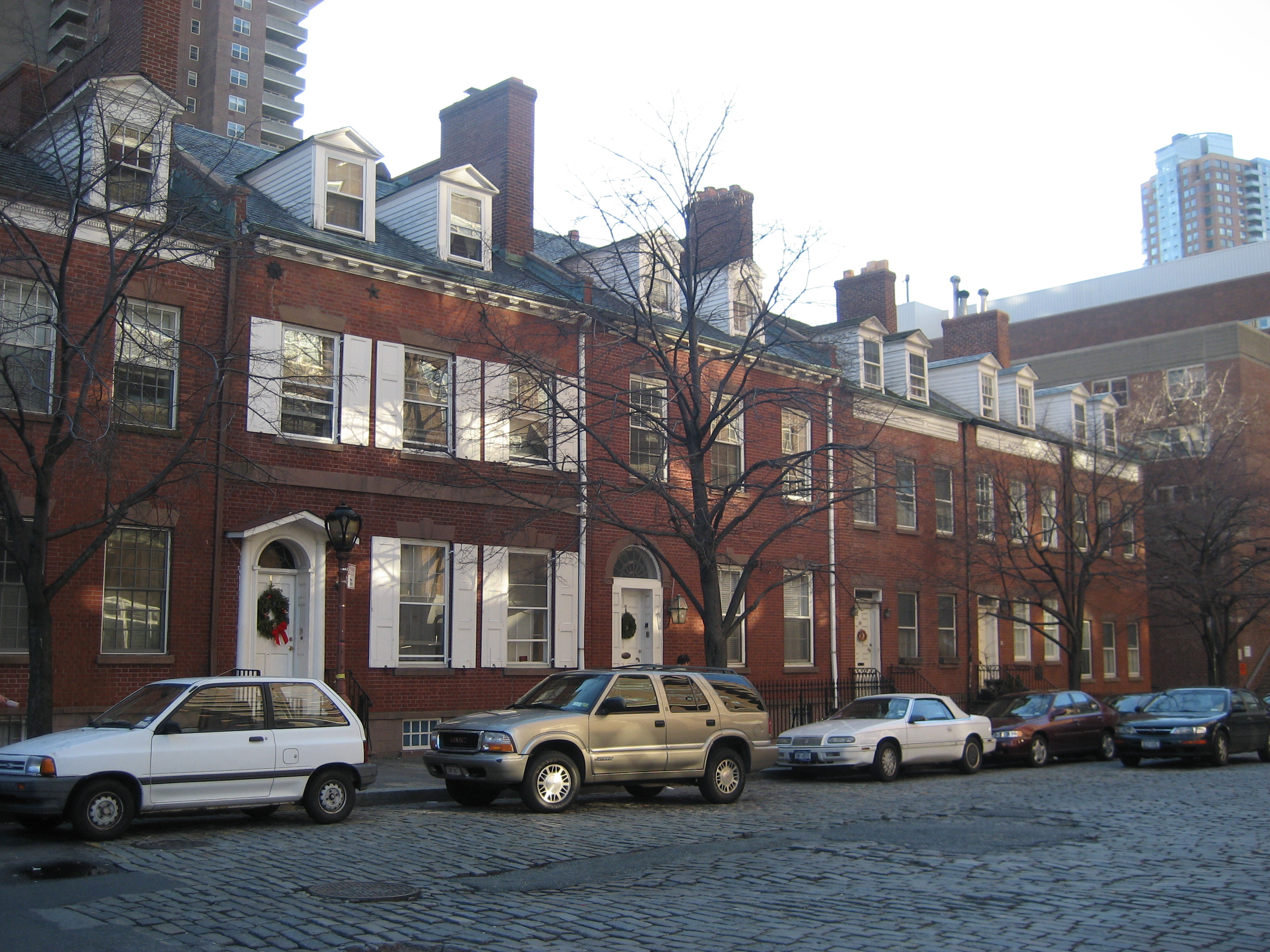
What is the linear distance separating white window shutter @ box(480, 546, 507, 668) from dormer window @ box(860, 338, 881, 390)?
13805mm

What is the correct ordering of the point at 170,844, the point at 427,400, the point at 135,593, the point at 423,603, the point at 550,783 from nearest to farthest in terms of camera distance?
1. the point at 170,844
2. the point at 550,783
3. the point at 135,593
4. the point at 423,603
5. the point at 427,400

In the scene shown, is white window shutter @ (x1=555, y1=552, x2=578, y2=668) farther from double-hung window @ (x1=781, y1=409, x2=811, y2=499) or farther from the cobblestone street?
the cobblestone street

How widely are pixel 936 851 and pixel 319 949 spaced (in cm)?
613

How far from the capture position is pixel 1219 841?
11508 millimetres

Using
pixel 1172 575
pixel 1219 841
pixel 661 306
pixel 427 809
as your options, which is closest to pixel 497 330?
pixel 661 306

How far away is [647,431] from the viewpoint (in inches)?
893

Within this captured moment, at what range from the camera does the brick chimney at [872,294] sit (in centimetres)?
3347

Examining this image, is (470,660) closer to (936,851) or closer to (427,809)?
(427,809)

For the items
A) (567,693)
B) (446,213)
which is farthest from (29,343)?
(567,693)

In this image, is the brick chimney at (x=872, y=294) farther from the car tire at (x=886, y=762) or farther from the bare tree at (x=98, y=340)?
the bare tree at (x=98, y=340)

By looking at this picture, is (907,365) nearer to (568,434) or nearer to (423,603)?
(568,434)

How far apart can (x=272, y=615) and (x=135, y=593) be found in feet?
6.84

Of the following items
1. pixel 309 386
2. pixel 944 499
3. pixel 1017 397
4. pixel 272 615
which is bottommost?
pixel 272 615

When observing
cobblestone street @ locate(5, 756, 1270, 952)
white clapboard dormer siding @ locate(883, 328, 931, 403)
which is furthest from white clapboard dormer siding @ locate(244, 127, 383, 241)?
white clapboard dormer siding @ locate(883, 328, 931, 403)
